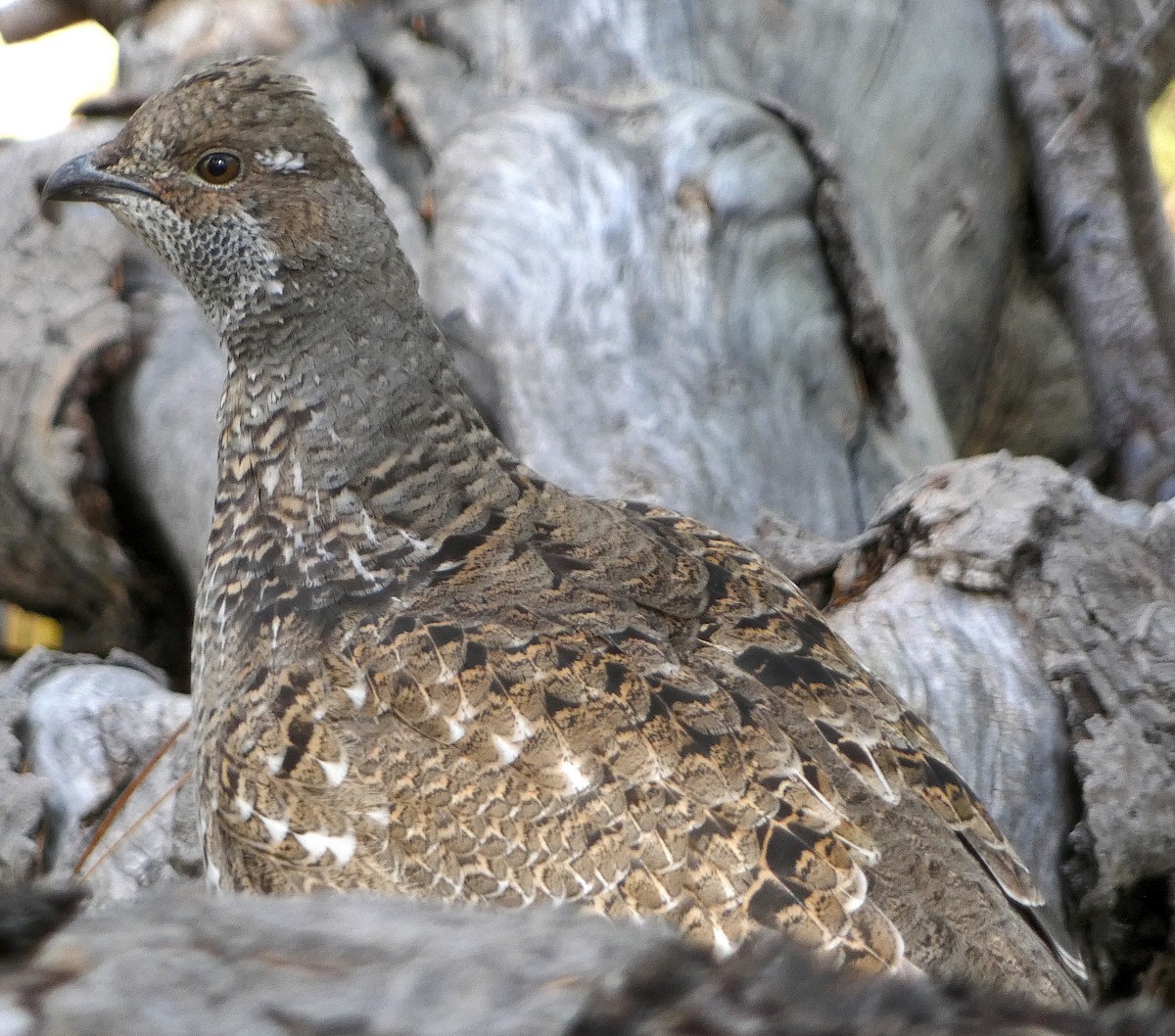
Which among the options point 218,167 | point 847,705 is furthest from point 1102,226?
point 218,167

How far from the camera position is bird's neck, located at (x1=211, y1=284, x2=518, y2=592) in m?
3.38

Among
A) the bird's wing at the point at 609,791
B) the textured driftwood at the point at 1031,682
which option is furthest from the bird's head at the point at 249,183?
the textured driftwood at the point at 1031,682

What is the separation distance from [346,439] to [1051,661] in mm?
1963

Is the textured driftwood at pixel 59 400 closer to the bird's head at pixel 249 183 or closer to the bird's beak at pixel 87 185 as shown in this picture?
the bird's beak at pixel 87 185

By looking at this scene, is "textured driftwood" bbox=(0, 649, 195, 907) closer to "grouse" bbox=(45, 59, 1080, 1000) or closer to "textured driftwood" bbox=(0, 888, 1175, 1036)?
"grouse" bbox=(45, 59, 1080, 1000)

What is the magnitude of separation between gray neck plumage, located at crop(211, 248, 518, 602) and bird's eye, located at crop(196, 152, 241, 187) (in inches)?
11.3

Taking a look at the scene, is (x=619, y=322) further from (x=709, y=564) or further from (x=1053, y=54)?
(x=1053, y=54)

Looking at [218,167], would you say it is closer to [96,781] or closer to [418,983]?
[96,781]

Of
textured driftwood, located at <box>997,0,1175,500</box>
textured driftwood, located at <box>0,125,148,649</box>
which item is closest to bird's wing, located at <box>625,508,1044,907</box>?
textured driftwood, located at <box>997,0,1175,500</box>

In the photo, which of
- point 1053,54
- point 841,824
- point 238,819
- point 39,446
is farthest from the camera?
point 1053,54

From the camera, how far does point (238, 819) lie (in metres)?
3.03

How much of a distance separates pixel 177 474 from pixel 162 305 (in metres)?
0.72

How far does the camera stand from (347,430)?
137 inches

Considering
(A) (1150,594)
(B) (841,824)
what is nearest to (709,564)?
(B) (841,824)
